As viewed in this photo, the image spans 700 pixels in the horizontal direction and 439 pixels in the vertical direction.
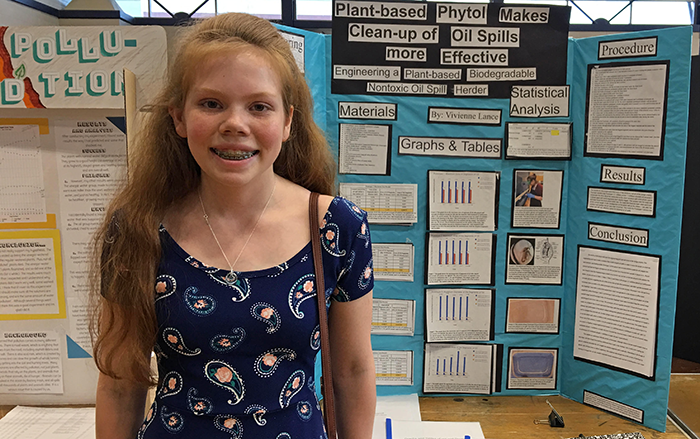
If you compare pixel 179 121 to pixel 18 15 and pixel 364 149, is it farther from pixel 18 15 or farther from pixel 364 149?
pixel 18 15

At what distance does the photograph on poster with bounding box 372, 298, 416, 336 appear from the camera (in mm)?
2637

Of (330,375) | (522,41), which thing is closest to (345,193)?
(522,41)

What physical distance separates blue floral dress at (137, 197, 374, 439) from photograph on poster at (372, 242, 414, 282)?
59.7 inches

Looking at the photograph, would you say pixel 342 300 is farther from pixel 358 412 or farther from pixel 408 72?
pixel 408 72

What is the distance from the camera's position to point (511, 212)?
2602 millimetres

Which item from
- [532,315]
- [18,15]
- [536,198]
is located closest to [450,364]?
[532,315]

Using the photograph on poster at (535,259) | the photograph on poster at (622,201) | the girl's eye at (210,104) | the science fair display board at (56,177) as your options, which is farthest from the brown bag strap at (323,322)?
the photograph on poster at (622,201)

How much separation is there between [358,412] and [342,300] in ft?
0.95

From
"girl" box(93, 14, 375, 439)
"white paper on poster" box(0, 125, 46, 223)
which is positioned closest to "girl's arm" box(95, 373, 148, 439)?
"girl" box(93, 14, 375, 439)

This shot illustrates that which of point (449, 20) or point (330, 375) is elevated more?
point (449, 20)

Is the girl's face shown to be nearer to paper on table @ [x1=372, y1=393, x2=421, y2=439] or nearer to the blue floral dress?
the blue floral dress

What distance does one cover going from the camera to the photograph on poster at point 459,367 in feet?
8.75

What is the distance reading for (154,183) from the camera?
114 cm

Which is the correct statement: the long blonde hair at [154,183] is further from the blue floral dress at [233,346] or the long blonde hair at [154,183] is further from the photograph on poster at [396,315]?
the photograph on poster at [396,315]
